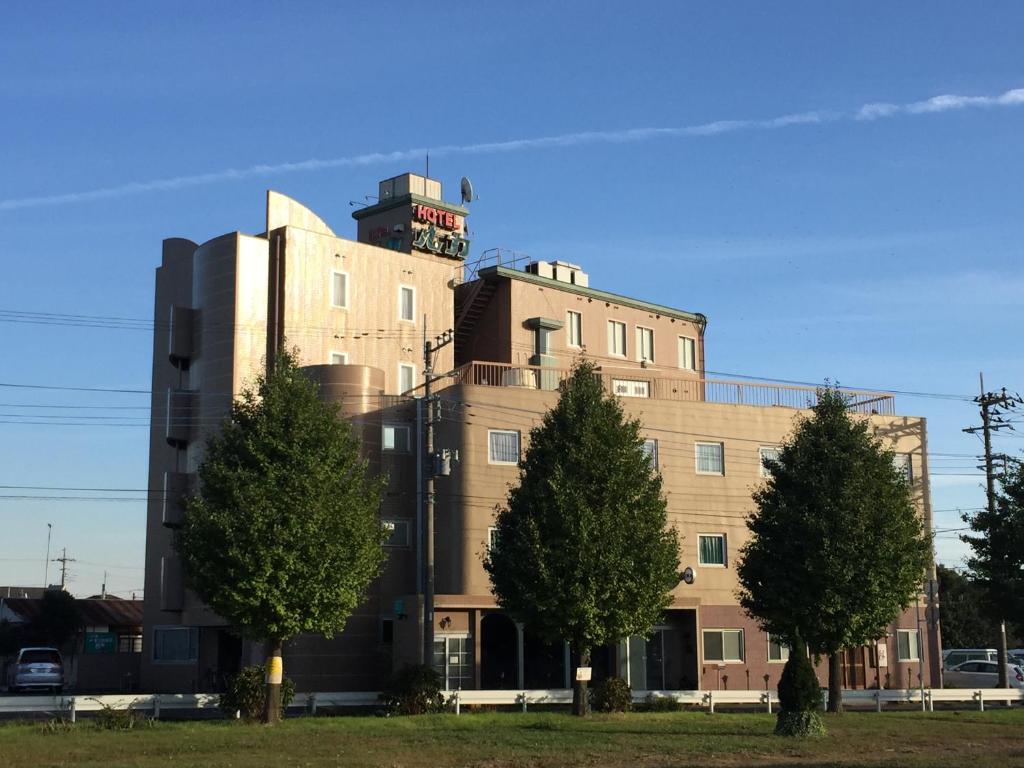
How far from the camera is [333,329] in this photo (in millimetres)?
53219

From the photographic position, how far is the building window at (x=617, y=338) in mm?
61875

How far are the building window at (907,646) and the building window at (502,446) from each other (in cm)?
1844

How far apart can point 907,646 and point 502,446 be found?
65.4ft

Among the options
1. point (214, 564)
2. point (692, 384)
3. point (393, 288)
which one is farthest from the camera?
point (692, 384)

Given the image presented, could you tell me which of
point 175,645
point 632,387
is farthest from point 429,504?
point 175,645

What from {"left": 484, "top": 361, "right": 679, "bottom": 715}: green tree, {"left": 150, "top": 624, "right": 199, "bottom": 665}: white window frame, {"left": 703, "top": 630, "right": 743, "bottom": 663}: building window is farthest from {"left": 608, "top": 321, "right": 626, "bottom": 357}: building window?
{"left": 484, "top": 361, "right": 679, "bottom": 715}: green tree

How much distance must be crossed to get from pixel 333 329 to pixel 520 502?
62.7 feet

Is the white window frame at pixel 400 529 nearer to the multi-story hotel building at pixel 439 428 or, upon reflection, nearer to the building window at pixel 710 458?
the multi-story hotel building at pixel 439 428

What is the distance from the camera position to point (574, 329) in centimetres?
6056

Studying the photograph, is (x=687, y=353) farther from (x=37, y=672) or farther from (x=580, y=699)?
(x=37, y=672)

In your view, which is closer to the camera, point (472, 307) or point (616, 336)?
point (472, 307)

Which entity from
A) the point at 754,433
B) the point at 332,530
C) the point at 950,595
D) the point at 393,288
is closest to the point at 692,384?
the point at 754,433

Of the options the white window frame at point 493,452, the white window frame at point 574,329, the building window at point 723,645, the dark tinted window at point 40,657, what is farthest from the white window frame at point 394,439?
the dark tinted window at point 40,657

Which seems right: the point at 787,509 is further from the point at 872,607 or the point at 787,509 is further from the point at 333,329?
the point at 333,329
